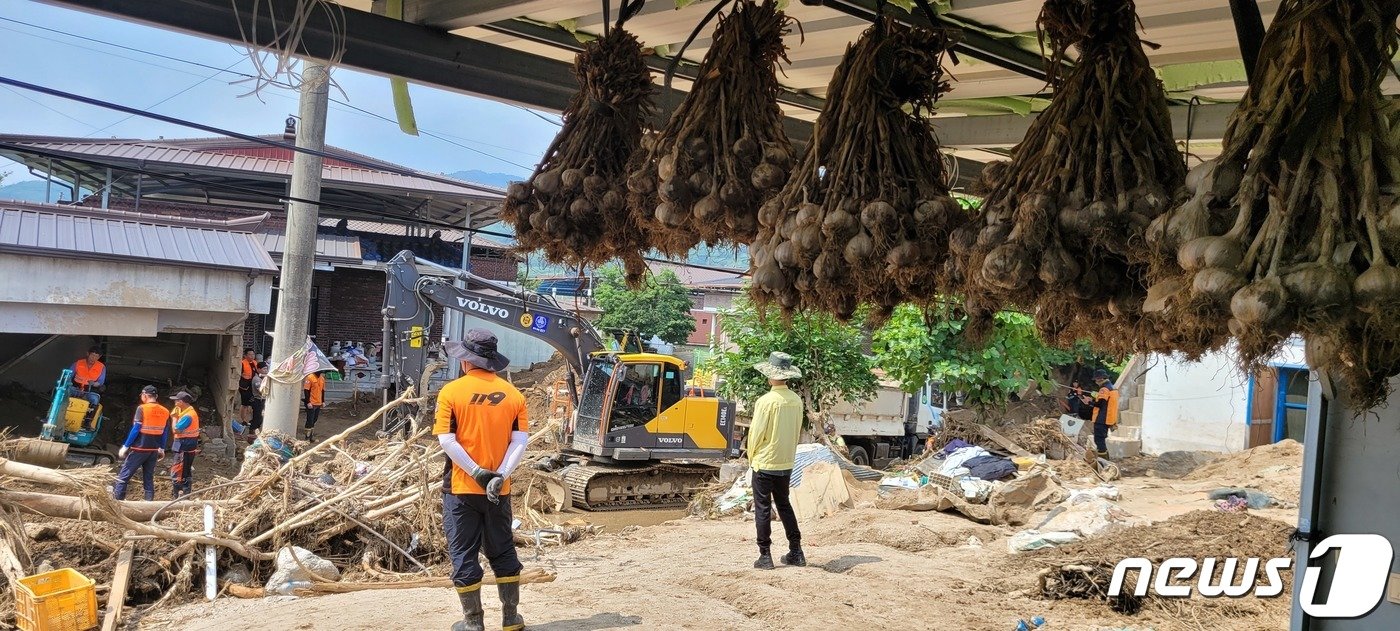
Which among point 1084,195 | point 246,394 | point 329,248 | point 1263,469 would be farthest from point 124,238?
point 1263,469

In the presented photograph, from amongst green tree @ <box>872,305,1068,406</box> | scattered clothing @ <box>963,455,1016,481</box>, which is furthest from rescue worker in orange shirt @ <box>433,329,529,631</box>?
green tree @ <box>872,305,1068,406</box>

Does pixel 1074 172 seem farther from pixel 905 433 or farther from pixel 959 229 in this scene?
pixel 905 433

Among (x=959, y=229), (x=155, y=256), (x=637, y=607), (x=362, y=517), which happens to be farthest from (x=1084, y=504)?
(x=155, y=256)

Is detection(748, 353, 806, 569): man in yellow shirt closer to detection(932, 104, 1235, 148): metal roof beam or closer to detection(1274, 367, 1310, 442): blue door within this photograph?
detection(932, 104, 1235, 148): metal roof beam

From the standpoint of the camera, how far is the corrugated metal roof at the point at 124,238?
44.6ft

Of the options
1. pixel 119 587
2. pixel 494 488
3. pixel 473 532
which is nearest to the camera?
pixel 494 488

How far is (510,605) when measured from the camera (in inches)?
242

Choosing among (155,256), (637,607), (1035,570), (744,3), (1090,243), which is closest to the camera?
(1090,243)

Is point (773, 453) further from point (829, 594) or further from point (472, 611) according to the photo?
point (472, 611)

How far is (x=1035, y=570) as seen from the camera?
9195 mm

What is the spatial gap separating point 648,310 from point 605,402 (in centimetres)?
2288

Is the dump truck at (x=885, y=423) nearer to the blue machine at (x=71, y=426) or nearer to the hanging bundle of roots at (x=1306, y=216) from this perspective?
the blue machine at (x=71, y=426)

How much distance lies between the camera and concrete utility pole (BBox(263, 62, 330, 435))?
12656mm

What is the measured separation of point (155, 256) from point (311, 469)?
17.7ft
